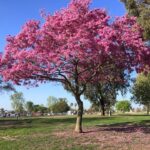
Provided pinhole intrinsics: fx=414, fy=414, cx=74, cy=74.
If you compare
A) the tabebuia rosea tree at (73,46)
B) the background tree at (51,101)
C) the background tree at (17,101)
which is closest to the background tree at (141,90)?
the tabebuia rosea tree at (73,46)

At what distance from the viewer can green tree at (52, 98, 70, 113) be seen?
14512 centimetres

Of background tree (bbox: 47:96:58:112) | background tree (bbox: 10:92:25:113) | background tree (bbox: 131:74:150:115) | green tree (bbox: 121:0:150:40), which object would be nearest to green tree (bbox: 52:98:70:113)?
background tree (bbox: 47:96:58:112)

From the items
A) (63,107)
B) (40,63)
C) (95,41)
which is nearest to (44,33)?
(40,63)

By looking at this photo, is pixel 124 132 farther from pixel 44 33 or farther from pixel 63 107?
pixel 63 107

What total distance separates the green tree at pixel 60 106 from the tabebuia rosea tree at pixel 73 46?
124m

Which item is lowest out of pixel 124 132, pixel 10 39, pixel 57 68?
pixel 124 132

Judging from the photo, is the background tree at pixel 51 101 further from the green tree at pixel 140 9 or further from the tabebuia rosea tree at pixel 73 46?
the tabebuia rosea tree at pixel 73 46

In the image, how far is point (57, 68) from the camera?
66.9 ft

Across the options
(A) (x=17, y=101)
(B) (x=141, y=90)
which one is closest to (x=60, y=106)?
(A) (x=17, y=101)

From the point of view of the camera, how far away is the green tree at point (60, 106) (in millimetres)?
145125

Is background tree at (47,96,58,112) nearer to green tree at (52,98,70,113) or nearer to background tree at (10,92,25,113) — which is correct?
green tree at (52,98,70,113)

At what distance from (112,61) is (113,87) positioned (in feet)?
132

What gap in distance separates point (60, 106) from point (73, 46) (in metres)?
129

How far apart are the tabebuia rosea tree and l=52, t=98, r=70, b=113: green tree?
123609 mm
